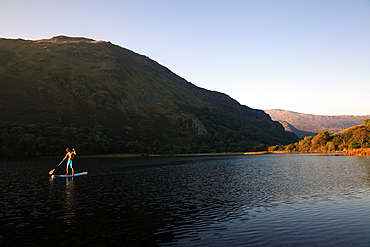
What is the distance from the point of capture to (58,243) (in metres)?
22.0

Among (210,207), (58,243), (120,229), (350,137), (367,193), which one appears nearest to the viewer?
(58,243)

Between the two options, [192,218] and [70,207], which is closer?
[192,218]

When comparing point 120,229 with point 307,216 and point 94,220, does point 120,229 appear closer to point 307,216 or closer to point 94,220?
point 94,220

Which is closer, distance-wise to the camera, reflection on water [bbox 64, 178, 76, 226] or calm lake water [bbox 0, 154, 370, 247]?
calm lake water [bbox 0, 154, 370, 247]

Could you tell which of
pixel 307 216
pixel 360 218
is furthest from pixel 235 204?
pixel 360 218

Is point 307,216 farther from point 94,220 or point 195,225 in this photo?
point 94,220

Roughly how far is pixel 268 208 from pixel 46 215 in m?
27.4

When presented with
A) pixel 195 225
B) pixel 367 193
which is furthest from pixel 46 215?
pixel 367 193

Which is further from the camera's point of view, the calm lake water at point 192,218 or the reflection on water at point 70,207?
the reflection on water at point 70,207

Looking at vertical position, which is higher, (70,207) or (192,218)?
(70,207)

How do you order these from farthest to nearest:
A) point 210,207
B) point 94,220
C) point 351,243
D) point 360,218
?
point 210,207 → point 94,220 → point 360,218 → point 351,243

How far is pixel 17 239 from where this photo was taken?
74.9ft

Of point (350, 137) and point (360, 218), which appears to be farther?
point (350, 137)

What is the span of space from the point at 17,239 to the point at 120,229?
8759mm
